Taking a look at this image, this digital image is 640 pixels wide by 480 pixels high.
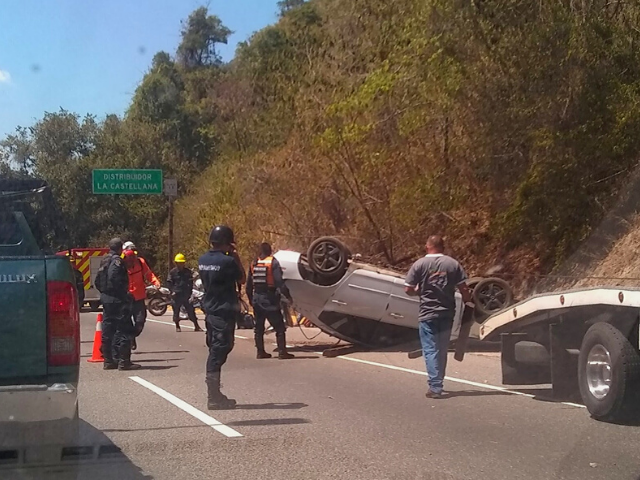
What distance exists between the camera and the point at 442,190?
63.1 feet

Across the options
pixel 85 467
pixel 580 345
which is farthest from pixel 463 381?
pixel 85 467

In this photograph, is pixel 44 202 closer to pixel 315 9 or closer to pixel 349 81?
pixel 349 81

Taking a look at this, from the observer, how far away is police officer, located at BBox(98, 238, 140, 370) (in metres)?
13.0

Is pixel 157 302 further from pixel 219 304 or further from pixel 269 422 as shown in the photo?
pixel 269 422

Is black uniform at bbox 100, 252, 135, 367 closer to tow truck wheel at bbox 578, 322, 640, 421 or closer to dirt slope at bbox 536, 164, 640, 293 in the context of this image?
tow truck wheel at bbox 578, 322, 640, 421

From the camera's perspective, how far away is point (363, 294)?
1394 centimetres

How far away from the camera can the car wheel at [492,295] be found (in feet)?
48.6

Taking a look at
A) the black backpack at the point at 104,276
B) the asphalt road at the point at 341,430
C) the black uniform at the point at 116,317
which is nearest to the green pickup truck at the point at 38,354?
the asphalt road at the point at 341,430

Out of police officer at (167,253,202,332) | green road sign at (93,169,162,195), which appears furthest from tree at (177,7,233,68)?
police officer at (167,253,202,332)

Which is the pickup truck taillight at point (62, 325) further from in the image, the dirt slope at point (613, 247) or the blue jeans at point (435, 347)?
the dirt slope at point (613, 247)

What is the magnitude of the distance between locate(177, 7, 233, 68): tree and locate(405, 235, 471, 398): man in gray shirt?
60998 mm

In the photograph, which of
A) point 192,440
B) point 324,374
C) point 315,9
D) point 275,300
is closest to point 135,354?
point 275,300

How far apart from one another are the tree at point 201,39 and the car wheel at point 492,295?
57.0m

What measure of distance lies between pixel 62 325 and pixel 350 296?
28.5 feet
